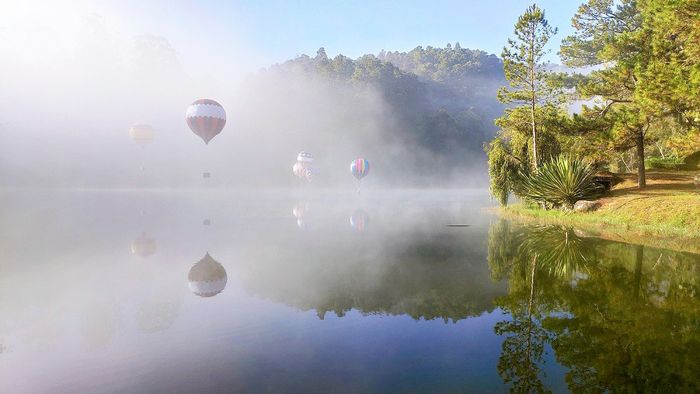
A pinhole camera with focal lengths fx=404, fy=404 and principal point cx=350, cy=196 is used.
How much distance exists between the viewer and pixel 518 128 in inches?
1126

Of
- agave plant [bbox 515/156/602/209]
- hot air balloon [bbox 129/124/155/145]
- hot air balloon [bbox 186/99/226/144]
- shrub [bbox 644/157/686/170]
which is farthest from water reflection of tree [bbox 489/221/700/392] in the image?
hot air balloon [bbox 129/124/155/145]

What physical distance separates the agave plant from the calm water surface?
864 centimetres

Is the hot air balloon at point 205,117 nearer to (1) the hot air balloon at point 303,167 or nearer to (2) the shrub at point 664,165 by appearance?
(1) the hot air balloon at point 303,167

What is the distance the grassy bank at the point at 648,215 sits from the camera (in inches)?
575

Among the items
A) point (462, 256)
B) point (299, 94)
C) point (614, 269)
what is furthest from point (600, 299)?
point (299, 94)

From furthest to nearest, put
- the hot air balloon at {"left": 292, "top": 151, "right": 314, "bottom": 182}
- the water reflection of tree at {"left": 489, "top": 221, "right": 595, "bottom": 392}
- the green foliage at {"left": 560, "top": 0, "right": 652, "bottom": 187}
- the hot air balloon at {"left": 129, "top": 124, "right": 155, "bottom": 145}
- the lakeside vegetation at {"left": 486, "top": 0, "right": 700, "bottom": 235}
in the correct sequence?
1. the hot air balloon at {"left": 292, "top": 151, "right": 314, "bottom": 182}
2. the hot air balloon at {"left": 129, "top": 124, "right": 155, "bottom": 145}
3. the green foliage at {"left": 560, "top": 0, "right": 652, "bottom": 187}
4. the lakeside vegetation at {"left": 486, "top": 0, "right": 700, "bottom": 235}
5. the water reflection of tree at {"left": 489, "top": 221, "right": 595, "bottom": 392}

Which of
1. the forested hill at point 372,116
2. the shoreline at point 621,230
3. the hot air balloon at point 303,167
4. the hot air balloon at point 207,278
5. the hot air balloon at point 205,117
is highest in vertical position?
the forested hill at point 372,116

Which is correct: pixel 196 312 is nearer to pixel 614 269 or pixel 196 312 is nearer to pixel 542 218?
pixel 614 269

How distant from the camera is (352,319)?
753cm

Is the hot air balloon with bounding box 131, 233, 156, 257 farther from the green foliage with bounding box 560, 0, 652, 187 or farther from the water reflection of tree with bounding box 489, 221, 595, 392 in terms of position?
the green foliage with bounding box 560, 0, 652, 187

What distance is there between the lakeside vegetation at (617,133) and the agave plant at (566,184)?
0.19 ft

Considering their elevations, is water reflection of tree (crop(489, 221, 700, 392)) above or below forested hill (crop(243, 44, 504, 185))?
below

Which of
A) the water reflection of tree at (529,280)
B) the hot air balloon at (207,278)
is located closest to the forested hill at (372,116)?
the water reflection of tree at (529,280)

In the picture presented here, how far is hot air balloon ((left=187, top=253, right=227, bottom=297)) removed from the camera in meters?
9.41
